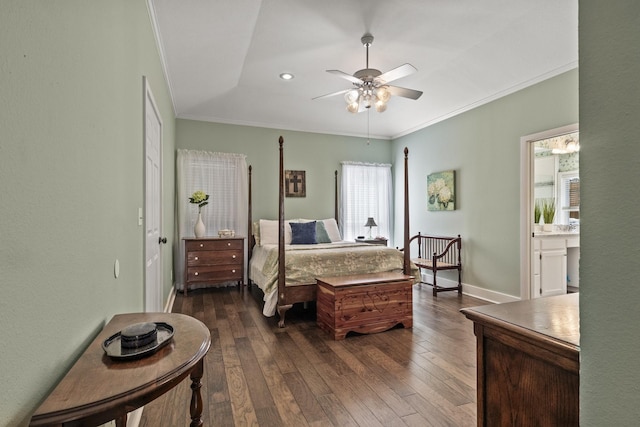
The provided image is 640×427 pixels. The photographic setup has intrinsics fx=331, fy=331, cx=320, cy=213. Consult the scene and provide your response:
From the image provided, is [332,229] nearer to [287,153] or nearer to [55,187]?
[287,153]

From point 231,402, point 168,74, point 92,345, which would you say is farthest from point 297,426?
point 168,74

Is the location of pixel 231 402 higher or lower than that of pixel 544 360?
lower

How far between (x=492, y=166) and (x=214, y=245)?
3997mm

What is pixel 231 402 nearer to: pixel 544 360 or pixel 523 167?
pixel 544 360

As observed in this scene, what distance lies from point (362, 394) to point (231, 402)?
817 mm

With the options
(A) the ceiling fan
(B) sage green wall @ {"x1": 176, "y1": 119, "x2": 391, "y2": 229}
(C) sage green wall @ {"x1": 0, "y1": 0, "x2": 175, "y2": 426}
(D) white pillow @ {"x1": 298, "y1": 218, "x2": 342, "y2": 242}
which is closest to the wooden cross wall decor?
(B) sage green wall @ {"x1": 176, "y1": 119, "x2": 391, "y2": 229}

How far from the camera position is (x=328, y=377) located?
2.33 m

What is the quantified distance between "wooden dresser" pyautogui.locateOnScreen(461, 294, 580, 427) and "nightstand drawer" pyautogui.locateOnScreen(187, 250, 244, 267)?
4.15 meters

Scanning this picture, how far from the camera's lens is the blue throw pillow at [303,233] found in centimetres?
494

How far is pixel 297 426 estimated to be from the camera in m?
1.79

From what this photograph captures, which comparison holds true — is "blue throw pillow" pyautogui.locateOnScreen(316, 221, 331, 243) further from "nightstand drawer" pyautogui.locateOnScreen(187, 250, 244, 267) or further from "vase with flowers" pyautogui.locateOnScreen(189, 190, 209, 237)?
"vase with flowers" pyautogui.locateOnScreen(189, 190, 209, 237)

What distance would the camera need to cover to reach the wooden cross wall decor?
5.82 meters

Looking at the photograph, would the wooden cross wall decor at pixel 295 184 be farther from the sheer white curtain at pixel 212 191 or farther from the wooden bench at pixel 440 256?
the wooden bench at pixel 440 256

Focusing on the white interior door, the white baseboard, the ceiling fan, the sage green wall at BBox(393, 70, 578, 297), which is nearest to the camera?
the white interior door
